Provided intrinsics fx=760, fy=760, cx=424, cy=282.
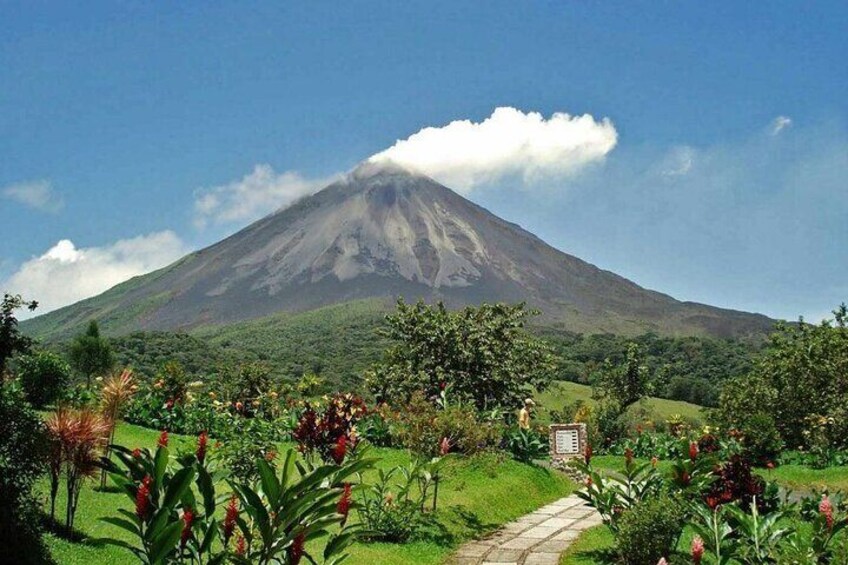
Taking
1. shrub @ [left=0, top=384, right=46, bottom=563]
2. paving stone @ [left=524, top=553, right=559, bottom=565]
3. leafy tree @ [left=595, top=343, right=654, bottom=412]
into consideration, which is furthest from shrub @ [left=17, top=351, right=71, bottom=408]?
leafy tree @ [left=595, top=343, right=654, bottom=412]

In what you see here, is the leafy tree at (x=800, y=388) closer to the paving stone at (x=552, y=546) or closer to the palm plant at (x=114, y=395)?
the paving stone at (x=552, y=546)

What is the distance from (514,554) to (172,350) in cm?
6294

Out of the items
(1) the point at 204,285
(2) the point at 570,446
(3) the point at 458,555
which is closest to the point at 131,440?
(3) the point at 458,555

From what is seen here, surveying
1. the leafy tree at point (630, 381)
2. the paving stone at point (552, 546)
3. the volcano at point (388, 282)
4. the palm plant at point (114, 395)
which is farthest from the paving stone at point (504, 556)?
the volcano at point (388, 282)

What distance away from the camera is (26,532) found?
7.16 meters

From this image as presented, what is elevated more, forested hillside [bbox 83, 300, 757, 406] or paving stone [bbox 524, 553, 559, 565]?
forested hillside [bbox 83, 300, 757, 406]

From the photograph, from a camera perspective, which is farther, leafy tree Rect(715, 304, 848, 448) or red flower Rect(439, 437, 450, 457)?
leafy tree Rect(715, 304, 848, 448)

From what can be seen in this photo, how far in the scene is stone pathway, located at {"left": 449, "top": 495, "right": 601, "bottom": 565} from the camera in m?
9.70

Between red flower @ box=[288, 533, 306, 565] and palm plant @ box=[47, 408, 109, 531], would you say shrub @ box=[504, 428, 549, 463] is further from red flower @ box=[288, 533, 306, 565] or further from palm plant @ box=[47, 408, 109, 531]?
red flower @ box=[288, 533, 306, 565]

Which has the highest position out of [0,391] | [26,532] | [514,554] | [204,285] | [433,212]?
[433,212]

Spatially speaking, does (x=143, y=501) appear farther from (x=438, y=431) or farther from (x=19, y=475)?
(x=438, y=431)

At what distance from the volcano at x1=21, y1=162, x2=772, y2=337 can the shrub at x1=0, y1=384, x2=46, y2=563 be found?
128874 mm

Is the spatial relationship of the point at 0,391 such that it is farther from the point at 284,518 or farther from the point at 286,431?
the point at 286,431

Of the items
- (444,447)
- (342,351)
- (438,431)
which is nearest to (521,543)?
(444,447)
